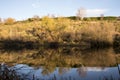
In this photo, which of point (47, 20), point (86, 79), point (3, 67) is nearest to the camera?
point (3, 67)

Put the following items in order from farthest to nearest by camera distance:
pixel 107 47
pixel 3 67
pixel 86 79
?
1. pixel 107 47
2. pixel 86 79
3. pixel 3 67

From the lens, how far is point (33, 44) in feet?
98.7

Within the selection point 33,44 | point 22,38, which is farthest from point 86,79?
point 22,38

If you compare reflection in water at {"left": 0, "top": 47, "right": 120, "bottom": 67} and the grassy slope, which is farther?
the grassy slope

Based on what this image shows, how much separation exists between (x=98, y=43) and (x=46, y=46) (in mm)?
5367

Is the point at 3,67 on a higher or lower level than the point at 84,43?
higher

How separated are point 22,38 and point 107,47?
36.4ft

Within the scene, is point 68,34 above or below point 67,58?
above

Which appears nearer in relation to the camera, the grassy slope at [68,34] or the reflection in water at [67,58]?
the reflection in water at [67,58]

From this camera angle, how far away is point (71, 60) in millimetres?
20078

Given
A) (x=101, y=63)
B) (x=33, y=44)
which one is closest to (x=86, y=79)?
(x=101, y=63)

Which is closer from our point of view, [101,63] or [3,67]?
[3,67]

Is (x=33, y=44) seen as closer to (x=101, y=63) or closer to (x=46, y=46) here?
(x=46, y=46)

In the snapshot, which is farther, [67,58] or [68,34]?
[68,34]
